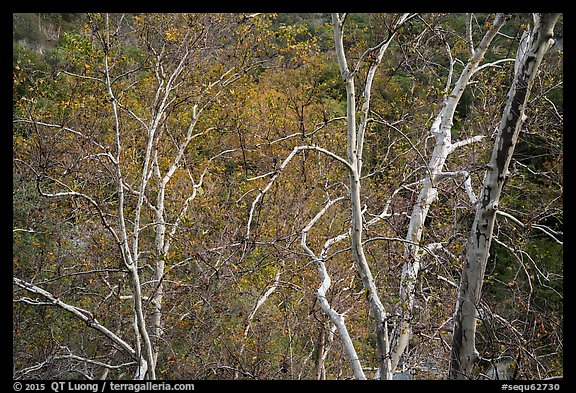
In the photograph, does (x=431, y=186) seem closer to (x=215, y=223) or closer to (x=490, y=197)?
(x=490, y=197)

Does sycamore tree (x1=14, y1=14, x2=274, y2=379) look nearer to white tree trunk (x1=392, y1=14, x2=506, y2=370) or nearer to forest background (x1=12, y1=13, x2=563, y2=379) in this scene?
forest background (x1=12, y1=13, x2=563, y2=379)

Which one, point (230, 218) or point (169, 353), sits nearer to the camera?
point (169, 353)

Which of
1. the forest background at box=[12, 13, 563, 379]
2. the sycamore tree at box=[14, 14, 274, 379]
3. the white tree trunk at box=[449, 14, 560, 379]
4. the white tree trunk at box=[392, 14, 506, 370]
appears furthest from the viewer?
the sycamore tree at box=[14, 14, 274, 379]

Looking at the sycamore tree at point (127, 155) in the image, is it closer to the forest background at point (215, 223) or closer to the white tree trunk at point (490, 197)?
the forest background at point (215, 223)

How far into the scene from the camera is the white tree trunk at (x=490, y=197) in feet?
9.03

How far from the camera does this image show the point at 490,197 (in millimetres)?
2957

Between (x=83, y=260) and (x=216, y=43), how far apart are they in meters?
4.05

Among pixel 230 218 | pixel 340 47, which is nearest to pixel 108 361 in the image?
pixel 230 218

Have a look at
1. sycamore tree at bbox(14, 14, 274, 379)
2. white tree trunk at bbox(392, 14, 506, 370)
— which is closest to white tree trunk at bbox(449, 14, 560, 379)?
white tree trunk at bbox(392, 14, 506, 370)

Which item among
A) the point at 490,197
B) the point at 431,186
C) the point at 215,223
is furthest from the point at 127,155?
the point at 490,197

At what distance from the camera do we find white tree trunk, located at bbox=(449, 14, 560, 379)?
9.03 ft

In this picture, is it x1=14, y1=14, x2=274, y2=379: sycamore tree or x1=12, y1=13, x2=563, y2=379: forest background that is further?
x1=14, y1=14, x2=274, y2=379: sycamore tree
